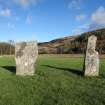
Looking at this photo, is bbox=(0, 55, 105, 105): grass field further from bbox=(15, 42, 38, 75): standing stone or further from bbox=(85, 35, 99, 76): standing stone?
bbox=(85, 35, 99, 76): standing stone

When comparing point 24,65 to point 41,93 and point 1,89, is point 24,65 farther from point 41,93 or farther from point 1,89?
point 41,93

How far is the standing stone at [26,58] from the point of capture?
19.0 m

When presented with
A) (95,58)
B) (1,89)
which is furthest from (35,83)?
(95,58)

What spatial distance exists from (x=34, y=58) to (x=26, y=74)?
1308 mm

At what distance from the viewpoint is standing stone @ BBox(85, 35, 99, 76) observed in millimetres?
18609

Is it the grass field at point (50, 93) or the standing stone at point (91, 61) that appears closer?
the grass field at point (50, 93)

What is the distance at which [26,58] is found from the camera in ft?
63.2

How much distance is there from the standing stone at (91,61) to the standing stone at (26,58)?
379 cm

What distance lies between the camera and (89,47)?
63.2ft

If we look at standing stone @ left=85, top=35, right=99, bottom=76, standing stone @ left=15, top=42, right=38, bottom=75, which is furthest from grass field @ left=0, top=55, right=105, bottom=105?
standing stone @ left=85, top=35, right=99, bottom=76

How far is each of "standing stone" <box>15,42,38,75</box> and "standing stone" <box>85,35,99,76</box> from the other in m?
3.79

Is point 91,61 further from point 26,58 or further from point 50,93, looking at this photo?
point 50,93

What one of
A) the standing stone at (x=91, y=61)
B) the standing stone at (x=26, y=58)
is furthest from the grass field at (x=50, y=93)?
the standing stone at (x=91, y=61)

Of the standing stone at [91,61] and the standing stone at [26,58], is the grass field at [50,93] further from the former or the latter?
the standing stone at [91,61]
